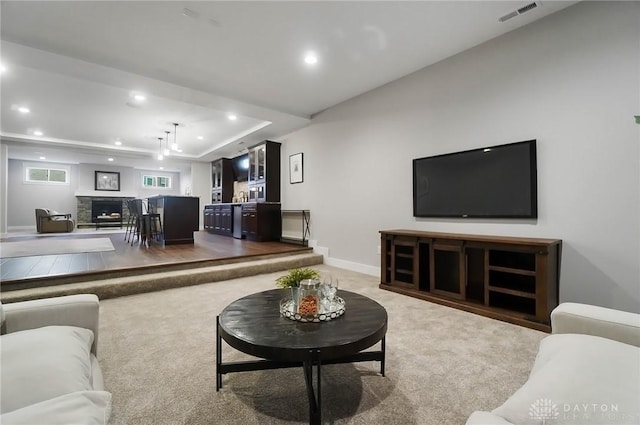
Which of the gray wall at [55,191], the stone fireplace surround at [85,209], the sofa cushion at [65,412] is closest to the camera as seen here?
the sofa cushion at [65,412]

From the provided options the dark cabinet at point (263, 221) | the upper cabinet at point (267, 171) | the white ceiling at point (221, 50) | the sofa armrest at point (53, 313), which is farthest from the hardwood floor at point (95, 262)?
the white ceiling at point (221, 50)

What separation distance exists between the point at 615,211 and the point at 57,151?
1191cm

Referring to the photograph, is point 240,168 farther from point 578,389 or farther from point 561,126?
point 578,389

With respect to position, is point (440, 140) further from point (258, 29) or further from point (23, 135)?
point (23, 135)

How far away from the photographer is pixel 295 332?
1.29 meters

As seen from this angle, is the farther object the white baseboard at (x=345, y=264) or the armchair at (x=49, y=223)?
the armchair at (x=49, y=223)

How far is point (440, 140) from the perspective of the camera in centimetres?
337

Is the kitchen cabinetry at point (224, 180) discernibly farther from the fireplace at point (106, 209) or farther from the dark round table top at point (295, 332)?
the dark round table top at point (295, 332)

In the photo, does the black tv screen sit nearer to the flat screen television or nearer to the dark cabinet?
the dark cabinet

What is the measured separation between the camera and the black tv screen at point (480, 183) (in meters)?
2.66

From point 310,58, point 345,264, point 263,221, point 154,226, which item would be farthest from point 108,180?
point 310,58

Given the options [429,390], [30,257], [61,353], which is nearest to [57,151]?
[30,257]

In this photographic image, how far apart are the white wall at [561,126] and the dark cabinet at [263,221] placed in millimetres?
3063

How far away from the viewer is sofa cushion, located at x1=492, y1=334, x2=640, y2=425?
2.26 ft
